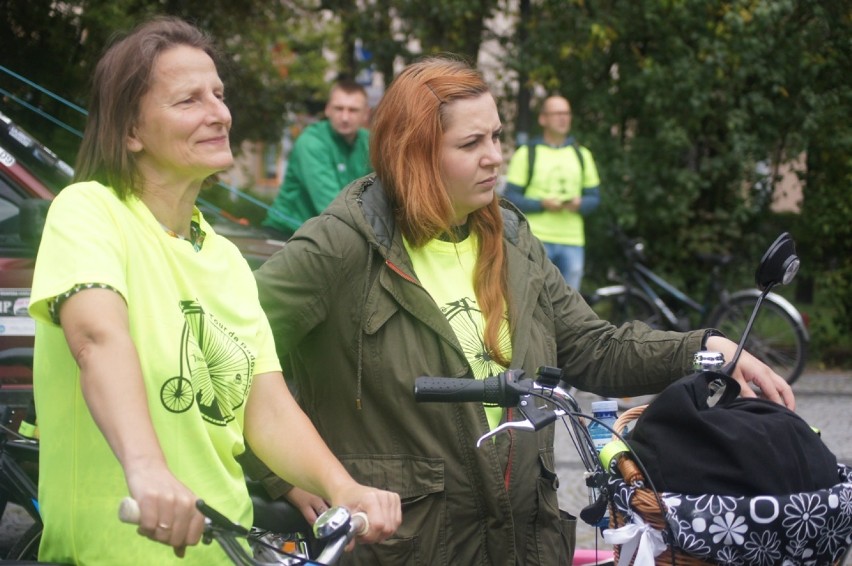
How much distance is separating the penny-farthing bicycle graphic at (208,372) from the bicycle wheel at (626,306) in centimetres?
778

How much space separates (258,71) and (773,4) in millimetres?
6924

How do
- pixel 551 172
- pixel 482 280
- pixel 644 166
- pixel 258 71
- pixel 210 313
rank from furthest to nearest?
pixel 258 71 → pixel 644 166 → pixel 551 172 → pixel 482 280 → pixel 210 313

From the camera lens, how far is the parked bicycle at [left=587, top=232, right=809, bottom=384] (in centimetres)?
919

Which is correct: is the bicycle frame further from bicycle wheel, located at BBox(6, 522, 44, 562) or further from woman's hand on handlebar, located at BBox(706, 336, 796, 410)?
woman's hand on handlebar, located at BBox(706, 336, 796, 410)

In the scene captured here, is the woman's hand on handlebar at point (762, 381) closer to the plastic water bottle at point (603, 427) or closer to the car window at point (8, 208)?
the plastic water bottle at point (603, 427)

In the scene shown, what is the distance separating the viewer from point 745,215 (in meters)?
11.1

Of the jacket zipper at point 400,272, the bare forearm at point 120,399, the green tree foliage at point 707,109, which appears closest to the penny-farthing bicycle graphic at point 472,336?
the jacket zipper at point 400,272

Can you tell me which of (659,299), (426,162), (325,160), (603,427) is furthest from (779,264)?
(659,299)

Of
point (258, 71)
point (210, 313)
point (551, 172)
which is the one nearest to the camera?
point (210, 313)

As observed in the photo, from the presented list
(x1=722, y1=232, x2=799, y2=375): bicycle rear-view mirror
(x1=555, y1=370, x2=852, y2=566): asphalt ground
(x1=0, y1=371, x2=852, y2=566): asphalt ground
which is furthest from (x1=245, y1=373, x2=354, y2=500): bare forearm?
(x1=555, y1=370, x2=852, y2=566): asphalt ground

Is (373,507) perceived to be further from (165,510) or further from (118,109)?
(118,109)

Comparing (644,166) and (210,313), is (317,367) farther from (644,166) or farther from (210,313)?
(644,166)

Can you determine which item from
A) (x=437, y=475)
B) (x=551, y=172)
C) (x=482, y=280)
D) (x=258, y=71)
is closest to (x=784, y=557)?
(x=437, y=475)

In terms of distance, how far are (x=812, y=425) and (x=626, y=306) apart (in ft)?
9.55
